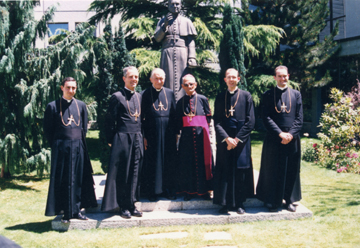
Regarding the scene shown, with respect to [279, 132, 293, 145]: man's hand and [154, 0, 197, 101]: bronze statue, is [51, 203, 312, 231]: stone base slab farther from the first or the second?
[154, 0, 197, 101]: bronze statue

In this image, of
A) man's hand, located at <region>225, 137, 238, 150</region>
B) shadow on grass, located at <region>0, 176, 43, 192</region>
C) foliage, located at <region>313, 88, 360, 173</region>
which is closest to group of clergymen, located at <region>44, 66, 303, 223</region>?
man's hand, located at <region>225, 137, 238, 150</region>

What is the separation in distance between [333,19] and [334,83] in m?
3.15

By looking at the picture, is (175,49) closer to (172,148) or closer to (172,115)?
(172,115)

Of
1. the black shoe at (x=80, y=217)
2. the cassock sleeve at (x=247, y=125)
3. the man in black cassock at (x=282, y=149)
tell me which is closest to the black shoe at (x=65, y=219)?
the black shoe at (x=80, y=217)

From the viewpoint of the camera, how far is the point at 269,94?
491cm

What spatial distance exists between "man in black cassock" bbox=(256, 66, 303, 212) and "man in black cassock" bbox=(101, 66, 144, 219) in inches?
71.0

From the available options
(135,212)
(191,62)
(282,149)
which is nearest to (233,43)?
(191,62)

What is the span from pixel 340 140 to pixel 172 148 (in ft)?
19.0

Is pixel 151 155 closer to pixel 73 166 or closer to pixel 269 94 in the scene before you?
pixel 73 166

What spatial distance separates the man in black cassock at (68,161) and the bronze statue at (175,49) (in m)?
1.68

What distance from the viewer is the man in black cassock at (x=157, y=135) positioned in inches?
192

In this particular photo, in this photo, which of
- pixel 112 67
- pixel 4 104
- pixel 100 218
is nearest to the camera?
pixel 100 218

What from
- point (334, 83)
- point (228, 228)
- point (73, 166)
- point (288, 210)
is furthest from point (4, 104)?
point (334, 83)

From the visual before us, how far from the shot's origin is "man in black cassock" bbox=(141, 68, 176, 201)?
16.0ft
